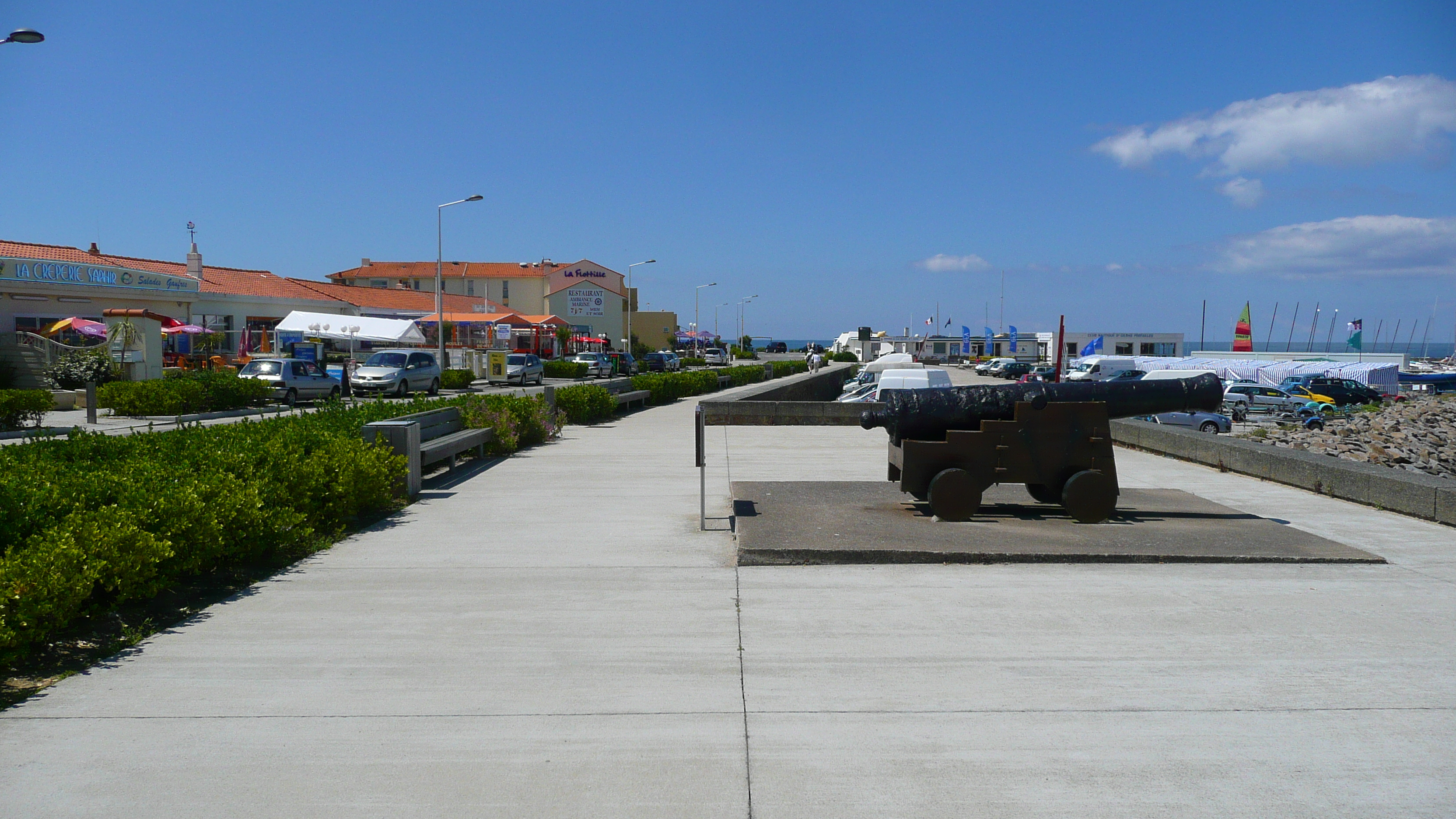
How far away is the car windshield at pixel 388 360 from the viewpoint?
36406mm

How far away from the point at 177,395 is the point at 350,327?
1772 centimetres

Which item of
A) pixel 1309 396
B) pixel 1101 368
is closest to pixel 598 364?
pixel 1101 368

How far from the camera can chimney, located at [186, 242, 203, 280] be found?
48875 millimetres

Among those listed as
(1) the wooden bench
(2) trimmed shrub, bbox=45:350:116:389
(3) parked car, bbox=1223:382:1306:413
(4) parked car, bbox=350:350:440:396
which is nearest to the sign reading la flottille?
(2) trimmed shrub, bbox=45:350:116:389

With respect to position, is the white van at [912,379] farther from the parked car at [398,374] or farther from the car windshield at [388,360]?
the car windshield at [388,360]

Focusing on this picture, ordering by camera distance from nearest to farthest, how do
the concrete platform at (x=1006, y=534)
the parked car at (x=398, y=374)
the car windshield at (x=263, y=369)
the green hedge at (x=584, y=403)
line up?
the concrete platform at (x=1006, y=534) < the green hedge at (x=584, y=403) < the car windshield at (x=263, y=369) < the parked car at (x=398, y=374)

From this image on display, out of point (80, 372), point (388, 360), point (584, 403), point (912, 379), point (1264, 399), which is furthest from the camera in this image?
point (1264, 399)

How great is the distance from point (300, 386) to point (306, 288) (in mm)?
31915

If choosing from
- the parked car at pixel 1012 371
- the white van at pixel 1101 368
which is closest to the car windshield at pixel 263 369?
the white van at pixel 1101 368

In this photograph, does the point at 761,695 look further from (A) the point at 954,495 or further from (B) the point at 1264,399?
(B) the point at 1264,399

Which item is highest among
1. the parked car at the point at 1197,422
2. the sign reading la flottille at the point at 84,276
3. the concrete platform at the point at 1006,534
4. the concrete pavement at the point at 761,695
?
the sign reading la flottille at the point at 84,276

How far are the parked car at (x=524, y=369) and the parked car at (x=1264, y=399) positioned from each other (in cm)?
2964

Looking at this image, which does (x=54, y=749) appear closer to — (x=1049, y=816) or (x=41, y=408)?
(x=1049, y=816)

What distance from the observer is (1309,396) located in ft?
129
